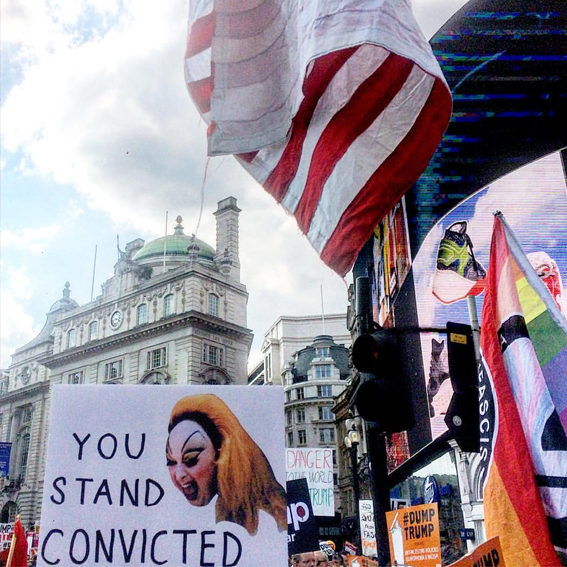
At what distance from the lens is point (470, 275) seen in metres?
6.54

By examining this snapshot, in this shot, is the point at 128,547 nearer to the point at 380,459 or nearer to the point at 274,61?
the point at 380,459

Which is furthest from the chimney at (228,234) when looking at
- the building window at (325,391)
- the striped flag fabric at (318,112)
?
the striped flag fabric at (318,112)

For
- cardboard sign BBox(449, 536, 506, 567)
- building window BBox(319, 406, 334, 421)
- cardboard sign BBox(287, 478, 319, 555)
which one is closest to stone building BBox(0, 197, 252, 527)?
building window BBox(319, 406, 334, 421)

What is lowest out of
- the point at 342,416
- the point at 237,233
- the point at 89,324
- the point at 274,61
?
the point at 274,61

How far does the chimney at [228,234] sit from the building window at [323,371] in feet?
56.3

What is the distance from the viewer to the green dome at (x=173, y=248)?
5819cm

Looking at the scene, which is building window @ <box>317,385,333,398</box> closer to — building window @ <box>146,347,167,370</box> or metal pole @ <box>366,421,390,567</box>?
building window @ <box>146,347,167,370</box>

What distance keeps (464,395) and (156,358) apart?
47.5 m

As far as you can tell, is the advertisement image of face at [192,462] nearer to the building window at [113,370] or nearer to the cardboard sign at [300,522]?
the cardboard sign at [300,522]

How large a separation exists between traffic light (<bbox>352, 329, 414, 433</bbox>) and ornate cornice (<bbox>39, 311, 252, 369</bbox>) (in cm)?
4436

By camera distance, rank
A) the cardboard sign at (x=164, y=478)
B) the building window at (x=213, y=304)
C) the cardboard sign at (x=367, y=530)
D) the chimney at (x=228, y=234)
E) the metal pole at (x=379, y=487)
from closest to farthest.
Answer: the cardboard sign at (x=164, y=478) < the metal pole at (x=379, y=487) < the cardboard sign at (x=367, y=530) < the building window at (x=213, y=304) < the chimney at (x=228, y=234)

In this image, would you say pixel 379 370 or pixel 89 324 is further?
pixel 89 324

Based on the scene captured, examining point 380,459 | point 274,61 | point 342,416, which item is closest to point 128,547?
point 380,459

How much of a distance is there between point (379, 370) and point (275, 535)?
118cm
